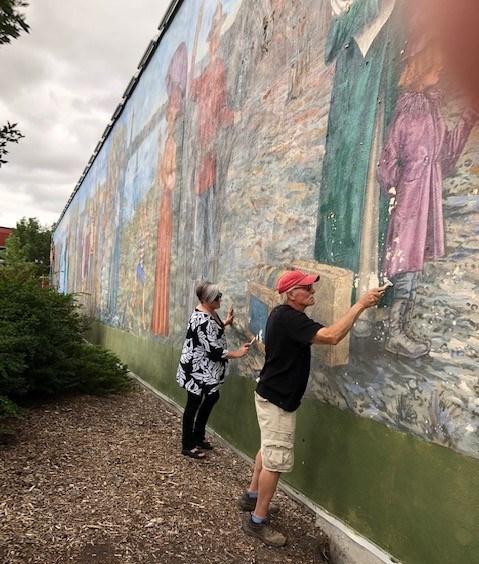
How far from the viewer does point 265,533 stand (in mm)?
3191

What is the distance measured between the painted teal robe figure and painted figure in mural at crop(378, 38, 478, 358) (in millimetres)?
123

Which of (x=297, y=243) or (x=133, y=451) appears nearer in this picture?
(x=297, y=243)

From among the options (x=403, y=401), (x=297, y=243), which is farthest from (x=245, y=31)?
(x=403, y=401)

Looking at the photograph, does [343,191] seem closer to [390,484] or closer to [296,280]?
[296,280]

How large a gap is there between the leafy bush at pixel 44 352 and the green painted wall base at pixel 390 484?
326 centimetres

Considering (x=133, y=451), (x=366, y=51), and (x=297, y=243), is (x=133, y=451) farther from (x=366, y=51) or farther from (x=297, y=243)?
(x=366, y=51)

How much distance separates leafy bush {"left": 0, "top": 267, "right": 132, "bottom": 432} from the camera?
5.52 metres

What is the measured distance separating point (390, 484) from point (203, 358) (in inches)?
86.7

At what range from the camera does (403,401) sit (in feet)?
9.38

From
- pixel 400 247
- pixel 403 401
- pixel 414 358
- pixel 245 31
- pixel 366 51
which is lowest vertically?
pixel 403 401

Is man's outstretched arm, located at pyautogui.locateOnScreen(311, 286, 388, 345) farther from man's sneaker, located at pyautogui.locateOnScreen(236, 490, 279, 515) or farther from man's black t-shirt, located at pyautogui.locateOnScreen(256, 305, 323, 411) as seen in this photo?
man's sneaker, located at pyautogui.locateOnScreen(236, 490, 279, 515)

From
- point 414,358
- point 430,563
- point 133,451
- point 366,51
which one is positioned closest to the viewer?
point 430,563

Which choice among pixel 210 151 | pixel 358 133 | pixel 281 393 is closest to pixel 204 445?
pixel 281 393

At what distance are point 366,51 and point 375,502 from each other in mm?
2948
